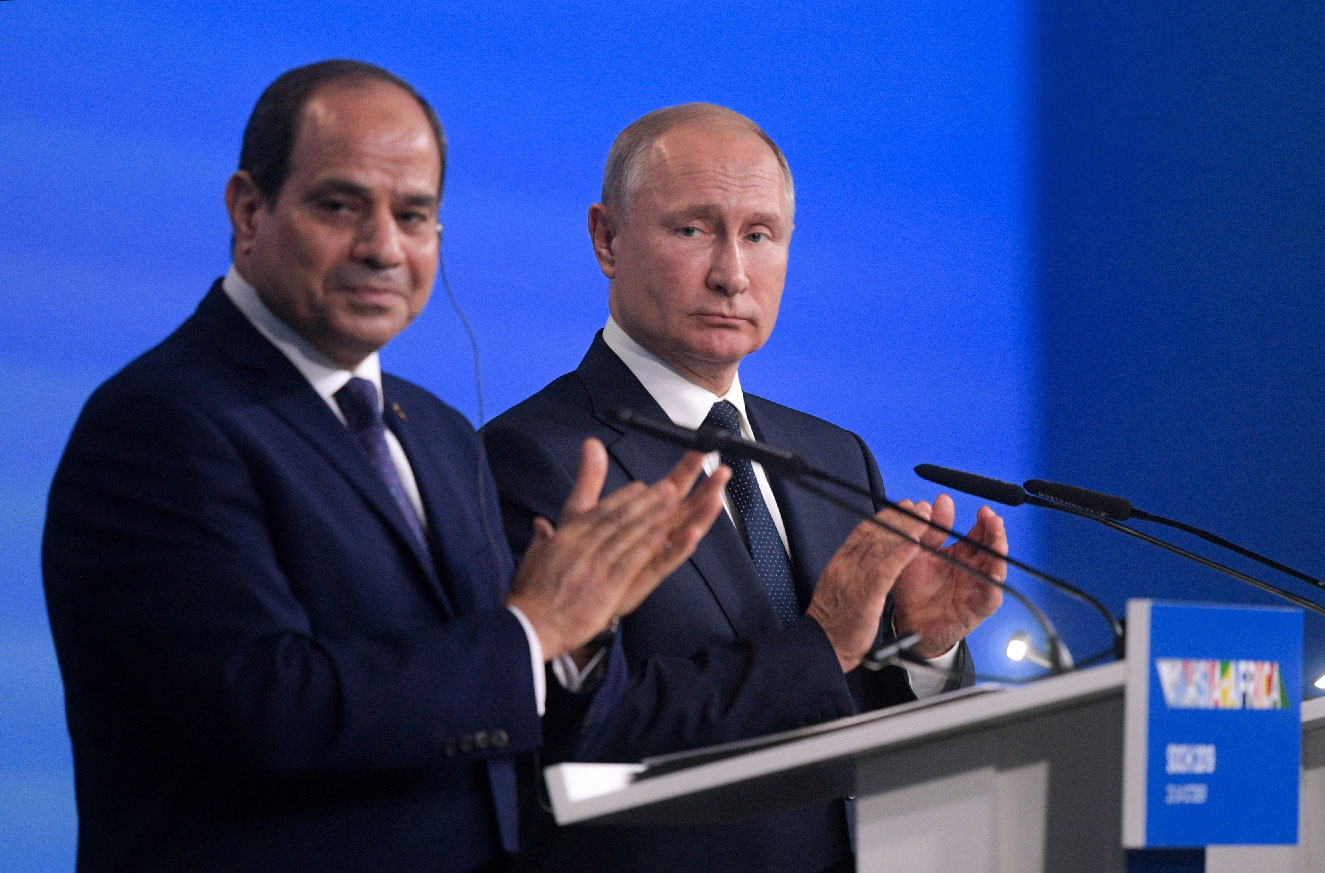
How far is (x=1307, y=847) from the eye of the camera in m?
2.05

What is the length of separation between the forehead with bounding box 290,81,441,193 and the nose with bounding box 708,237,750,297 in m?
0.88

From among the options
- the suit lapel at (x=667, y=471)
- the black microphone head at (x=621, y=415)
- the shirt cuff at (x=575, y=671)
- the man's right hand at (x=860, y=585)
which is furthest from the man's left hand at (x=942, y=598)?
the black microphone head at (x=621, y=415)

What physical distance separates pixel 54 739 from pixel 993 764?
1.72 m

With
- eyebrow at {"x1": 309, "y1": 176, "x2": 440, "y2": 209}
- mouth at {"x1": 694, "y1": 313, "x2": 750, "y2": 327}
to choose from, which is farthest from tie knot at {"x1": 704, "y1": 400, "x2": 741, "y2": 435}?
eyebrow at {"x1": 309, "y1": 176, "x2": 440, "y2": 209}

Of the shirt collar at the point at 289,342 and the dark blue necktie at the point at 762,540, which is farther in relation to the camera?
the dark blue necktie at the point at 762,540

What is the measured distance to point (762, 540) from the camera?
8.00 feet

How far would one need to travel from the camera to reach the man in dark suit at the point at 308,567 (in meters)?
1.48

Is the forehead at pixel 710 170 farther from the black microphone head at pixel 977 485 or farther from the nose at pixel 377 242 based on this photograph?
the nose at pixel 377 242

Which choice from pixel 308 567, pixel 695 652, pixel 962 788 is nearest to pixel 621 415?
pixel 308 567

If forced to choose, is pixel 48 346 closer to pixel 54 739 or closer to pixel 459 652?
pixel 54 739

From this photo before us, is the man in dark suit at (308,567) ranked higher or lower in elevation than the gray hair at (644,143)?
lower

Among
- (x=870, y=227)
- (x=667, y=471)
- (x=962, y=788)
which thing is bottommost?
(x=962, y=788)

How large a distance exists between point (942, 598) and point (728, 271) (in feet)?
2.20

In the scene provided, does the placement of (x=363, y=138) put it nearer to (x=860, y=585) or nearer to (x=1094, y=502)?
(x=860, y=585)
